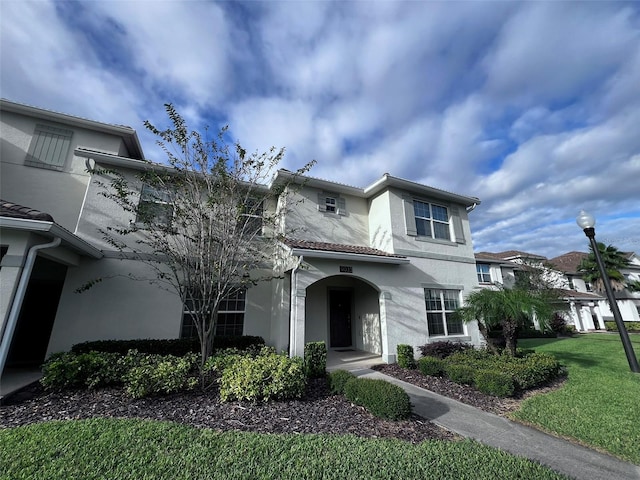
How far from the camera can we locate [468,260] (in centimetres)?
1291

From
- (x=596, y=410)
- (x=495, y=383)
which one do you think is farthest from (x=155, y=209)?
(x=596, y=410)

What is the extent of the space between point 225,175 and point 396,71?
19.3 feet

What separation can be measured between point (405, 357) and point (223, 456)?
7.06 m

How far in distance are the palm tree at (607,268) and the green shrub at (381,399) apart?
3444 centimetres

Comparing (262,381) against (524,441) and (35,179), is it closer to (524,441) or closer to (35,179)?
(524,441)

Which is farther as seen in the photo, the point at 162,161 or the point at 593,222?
the point at 162,161

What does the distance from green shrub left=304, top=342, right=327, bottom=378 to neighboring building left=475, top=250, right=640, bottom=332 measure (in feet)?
65.5

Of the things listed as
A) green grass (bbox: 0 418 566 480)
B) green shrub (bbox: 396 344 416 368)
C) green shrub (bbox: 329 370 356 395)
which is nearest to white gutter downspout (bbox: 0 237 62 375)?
green grass (bbox: 0 418 566 480)

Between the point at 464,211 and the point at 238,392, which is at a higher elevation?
the point at 464,211

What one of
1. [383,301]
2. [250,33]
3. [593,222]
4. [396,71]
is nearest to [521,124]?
[593,222]

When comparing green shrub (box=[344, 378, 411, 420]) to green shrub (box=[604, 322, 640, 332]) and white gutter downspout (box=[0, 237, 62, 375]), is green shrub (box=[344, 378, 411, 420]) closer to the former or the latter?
white gutter downspout (box=[0, 237, 62, 375])

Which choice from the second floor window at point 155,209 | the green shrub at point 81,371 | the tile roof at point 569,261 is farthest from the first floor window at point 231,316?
the tile roof at point 569,261

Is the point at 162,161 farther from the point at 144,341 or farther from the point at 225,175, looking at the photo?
the point at 144,341

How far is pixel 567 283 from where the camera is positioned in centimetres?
2511
